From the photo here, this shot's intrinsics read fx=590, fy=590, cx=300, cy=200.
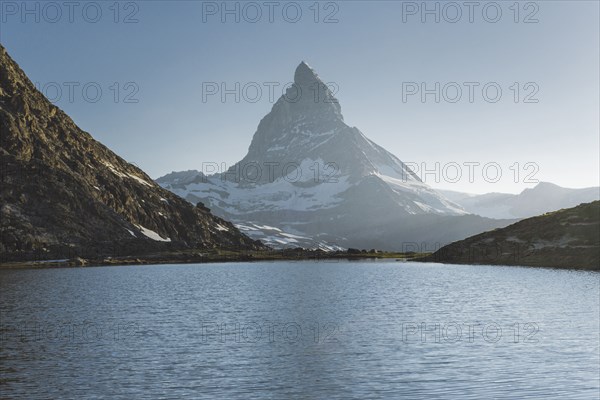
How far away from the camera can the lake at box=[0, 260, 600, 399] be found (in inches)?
1471

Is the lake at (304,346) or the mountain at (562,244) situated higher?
the mountain at (562,244)

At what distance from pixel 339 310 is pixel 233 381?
1592 inches

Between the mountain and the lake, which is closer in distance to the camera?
the lake

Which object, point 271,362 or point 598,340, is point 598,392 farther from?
point 271,362

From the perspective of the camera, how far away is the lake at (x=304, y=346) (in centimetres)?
3738

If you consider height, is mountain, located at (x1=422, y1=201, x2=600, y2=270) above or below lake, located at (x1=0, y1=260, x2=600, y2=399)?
above

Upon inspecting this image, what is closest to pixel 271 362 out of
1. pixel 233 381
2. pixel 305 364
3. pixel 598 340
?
pixel 305 364

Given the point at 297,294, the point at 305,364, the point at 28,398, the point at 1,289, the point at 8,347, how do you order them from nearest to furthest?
the point at 28,398, the point at 305,364, the point at 8,347, the point at 297,294, the point at 1,289

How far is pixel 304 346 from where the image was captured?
51625 millimetres

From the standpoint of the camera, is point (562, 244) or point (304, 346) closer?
point (304, 346)

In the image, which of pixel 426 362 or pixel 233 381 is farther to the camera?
pixel 426 362

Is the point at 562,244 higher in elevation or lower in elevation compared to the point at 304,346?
higher

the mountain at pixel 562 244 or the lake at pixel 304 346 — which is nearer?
the lake at pixel 304 346

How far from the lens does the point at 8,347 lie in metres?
51.1
